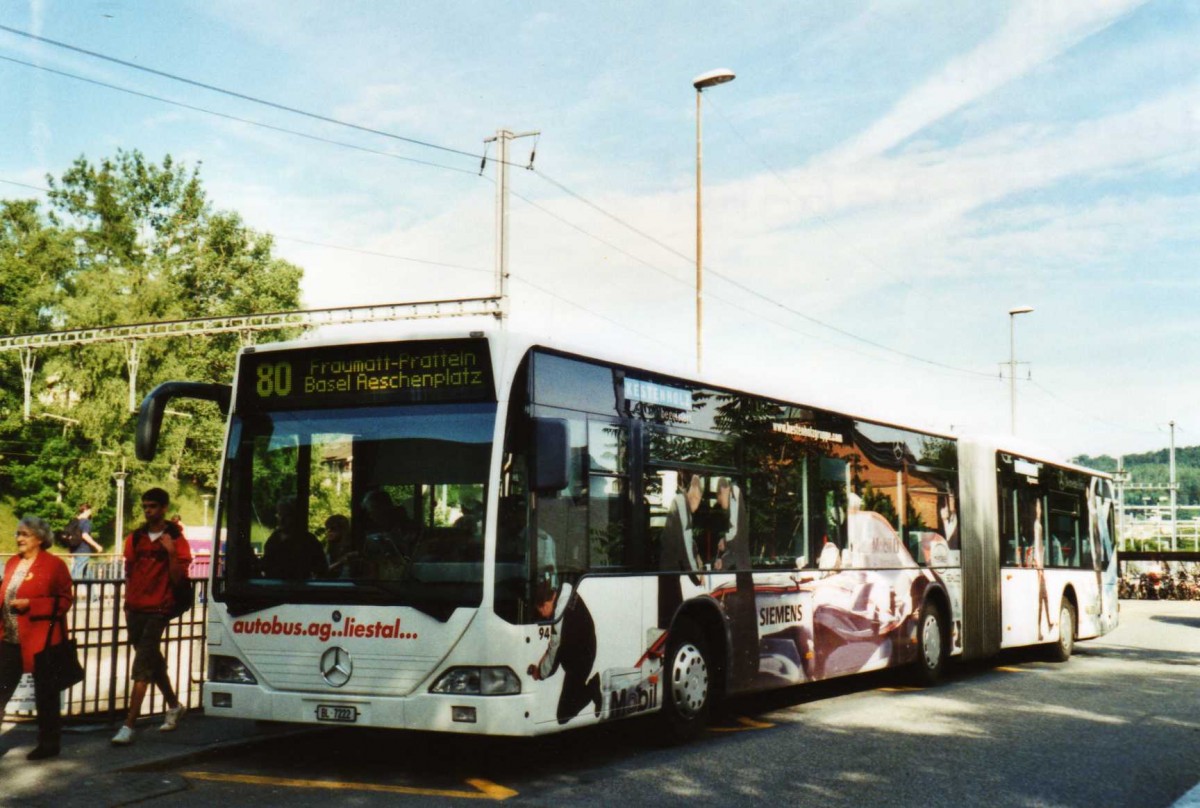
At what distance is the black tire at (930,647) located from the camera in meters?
15.1

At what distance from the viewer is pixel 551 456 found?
817 centimetres

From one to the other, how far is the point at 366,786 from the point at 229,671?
Result: 1.30 metres

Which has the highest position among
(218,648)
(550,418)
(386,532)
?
(550,418)

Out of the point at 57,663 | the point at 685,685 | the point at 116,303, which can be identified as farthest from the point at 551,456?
the point at 116,303

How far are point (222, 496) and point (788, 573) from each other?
528 cm

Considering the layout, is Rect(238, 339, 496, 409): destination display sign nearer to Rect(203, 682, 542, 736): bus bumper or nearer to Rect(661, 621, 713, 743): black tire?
Rect(203, 682, 542, 736): bus bumper

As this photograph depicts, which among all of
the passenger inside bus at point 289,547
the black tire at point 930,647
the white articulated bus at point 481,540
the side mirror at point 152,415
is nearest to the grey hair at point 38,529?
the side mirror at point 152,415

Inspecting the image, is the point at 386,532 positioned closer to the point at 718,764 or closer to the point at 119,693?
the point at 718,764

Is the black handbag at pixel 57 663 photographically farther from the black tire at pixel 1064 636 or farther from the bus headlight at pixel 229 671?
the black tire at pixel 1064 636

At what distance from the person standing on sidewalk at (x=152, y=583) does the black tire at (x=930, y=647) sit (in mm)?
8677

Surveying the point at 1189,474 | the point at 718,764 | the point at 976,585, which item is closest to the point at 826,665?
the point at 718,764

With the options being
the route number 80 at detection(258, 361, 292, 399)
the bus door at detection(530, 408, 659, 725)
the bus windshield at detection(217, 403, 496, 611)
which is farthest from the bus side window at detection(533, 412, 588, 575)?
the route number 80 at detection(258, 361, 292, 399)

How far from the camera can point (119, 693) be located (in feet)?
39.4

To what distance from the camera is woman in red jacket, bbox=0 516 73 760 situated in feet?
28.8
